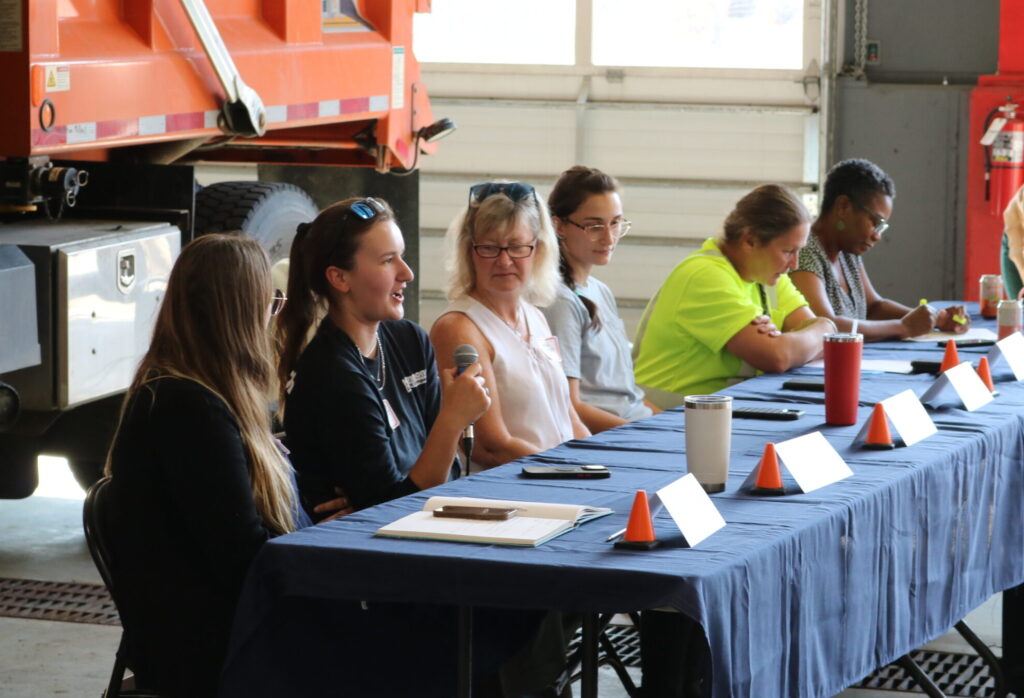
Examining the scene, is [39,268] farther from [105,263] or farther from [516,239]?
[516,239]

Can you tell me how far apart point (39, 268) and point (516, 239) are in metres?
1.45

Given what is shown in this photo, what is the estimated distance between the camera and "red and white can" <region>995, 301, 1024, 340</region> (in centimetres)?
503

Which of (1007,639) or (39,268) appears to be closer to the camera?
(1007,639)

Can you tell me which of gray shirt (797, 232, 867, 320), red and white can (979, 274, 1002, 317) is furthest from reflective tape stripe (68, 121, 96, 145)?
red and white can (979, 274, 1002, 317)

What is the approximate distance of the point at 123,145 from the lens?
4.89 m

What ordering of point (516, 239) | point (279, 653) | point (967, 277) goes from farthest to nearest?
point (967, 277) < point (516, 239) < point (279, 653)

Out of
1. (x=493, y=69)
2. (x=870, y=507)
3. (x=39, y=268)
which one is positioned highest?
(x=493, y=69)

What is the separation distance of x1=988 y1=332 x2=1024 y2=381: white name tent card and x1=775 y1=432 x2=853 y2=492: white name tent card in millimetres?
1455

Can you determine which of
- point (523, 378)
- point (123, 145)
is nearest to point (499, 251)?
point (523, 378)

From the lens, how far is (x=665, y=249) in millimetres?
10695

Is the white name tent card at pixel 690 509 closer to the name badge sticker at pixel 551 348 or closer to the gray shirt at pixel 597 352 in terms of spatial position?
the name badge sticker at pixel 551 348

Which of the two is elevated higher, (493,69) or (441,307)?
(493,69)

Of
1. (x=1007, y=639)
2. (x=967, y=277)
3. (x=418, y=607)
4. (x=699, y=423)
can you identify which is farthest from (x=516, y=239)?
(x=967, y=277)

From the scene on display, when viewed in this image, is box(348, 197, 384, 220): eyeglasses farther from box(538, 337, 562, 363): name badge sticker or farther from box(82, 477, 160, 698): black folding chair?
box(82, 477, 160, 698): black folding chair
